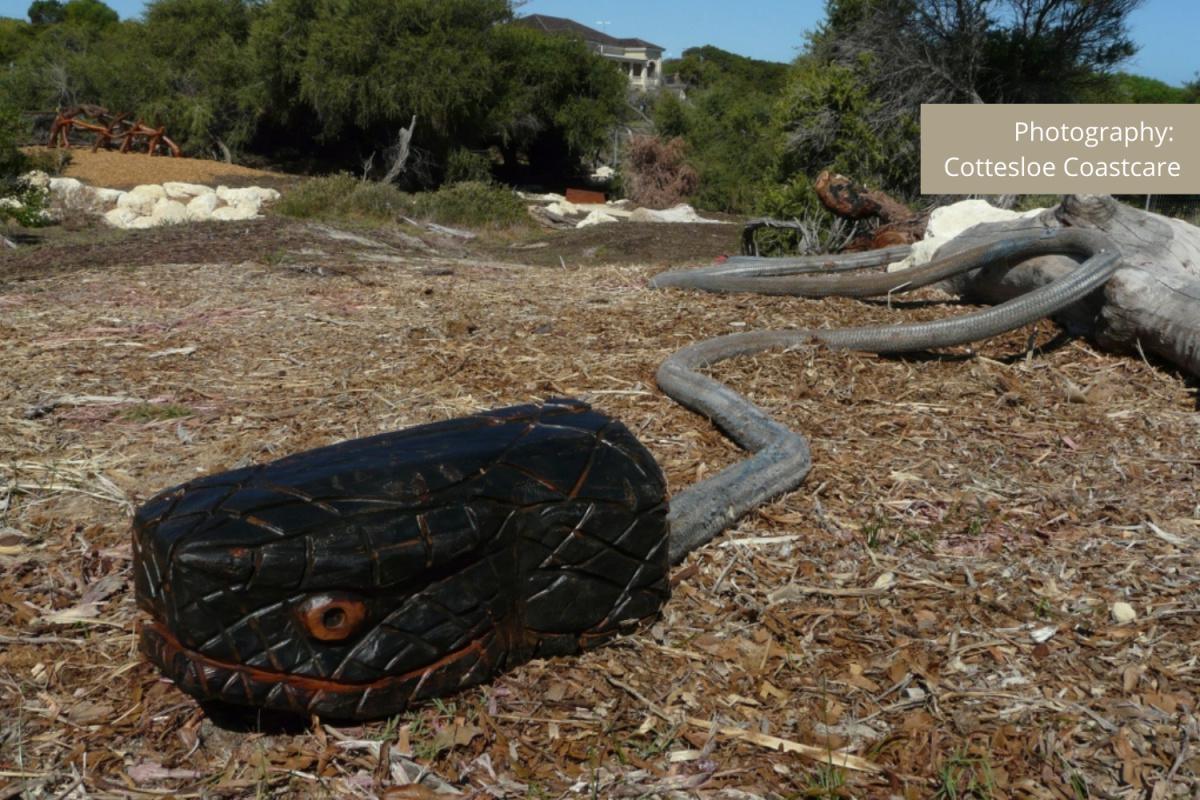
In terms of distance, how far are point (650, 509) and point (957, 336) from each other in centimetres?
280

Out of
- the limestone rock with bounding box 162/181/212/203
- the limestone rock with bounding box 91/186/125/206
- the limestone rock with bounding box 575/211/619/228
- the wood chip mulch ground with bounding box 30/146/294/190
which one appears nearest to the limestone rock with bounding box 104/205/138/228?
the limestone rock with bounding box 91/186/125/206

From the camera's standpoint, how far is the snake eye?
1.93 m

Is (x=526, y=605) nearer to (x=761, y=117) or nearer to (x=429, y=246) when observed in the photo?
(x=429, y=246)

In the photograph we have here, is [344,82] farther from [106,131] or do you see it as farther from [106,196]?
[106,196]

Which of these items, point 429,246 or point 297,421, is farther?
point 429,246

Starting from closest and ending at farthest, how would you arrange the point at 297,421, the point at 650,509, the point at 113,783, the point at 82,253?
1. the point at 113,783
2. the point at 650,509
3. the point at 297,421
4. the point at 82,253

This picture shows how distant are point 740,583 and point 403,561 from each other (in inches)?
42.3

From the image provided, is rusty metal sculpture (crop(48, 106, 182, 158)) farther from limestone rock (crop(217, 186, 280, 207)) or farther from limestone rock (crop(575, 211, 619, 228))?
limestone rock (crop(575, 211, 619, 228))

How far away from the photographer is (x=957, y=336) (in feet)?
15.2

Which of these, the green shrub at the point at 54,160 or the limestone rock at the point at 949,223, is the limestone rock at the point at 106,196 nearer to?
the green shrub at the point at 54,160

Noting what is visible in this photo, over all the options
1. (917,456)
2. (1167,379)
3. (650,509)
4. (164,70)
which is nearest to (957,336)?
(1167,379)

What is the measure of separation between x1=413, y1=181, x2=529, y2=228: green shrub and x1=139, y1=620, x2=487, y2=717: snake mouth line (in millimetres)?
13413

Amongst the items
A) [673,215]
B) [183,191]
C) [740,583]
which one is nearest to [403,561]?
[740,583]

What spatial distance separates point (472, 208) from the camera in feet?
52.4
